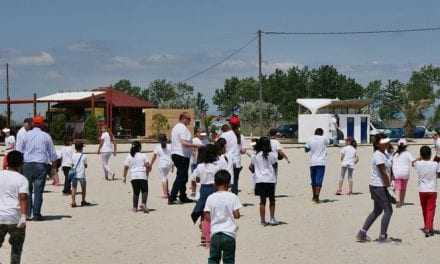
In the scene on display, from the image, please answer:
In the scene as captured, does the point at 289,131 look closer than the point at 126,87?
Yes

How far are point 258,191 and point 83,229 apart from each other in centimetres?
271

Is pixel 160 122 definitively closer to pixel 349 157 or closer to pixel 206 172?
pixel 349 157

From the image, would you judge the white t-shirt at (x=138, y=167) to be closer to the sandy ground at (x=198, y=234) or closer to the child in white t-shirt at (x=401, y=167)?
the sandy ground at (x=198, y=234)

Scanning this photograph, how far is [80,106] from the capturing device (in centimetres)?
6128

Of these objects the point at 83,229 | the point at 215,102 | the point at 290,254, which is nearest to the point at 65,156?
the point at 83,229

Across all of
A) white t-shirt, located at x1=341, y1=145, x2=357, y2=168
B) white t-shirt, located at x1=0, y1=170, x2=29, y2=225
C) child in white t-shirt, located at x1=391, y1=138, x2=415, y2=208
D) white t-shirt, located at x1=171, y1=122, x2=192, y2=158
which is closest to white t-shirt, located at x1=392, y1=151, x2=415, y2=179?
child in white t-shirt, located at x1=391, y1=138, x2=415, y2=208

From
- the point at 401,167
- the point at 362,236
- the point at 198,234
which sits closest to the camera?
the point at 362,236

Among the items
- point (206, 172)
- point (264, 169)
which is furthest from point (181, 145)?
point (206, 172)

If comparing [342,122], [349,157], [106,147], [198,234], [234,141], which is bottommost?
[198,234]

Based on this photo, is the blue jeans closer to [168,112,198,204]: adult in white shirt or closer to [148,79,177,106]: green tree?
[168,112,198,204]: adult in white shirt

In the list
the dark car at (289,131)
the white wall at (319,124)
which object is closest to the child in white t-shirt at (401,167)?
the white wall at (319,124)

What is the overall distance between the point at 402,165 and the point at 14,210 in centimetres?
821

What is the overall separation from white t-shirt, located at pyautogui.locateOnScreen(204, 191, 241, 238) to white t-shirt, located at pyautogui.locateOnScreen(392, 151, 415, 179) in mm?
7085

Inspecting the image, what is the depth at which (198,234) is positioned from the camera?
36.9ft
